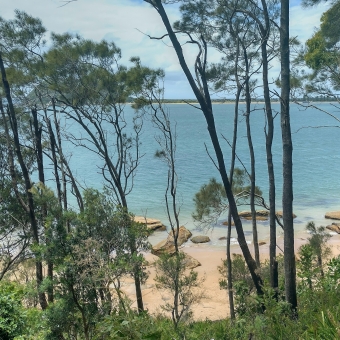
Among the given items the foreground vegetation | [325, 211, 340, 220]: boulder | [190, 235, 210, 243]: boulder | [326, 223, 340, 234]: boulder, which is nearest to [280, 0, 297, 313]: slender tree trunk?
the foreground vegetation

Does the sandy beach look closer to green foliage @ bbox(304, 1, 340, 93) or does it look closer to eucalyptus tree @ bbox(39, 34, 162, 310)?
eucalyptus tree @ bbox(39, 34, 162, 310)

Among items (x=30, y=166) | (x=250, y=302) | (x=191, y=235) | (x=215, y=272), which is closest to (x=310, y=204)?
(x=191, y=235)

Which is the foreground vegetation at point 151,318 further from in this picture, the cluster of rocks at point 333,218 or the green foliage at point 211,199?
the cluster of rocks at point 333,218

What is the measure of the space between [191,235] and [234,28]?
504 inches

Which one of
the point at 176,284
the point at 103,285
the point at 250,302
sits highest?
the point at 103,285

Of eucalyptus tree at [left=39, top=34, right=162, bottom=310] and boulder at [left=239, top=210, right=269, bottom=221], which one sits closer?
eucalyptus tree at [left=39, top=34, right=162, bottom=310]

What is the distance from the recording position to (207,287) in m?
13.7

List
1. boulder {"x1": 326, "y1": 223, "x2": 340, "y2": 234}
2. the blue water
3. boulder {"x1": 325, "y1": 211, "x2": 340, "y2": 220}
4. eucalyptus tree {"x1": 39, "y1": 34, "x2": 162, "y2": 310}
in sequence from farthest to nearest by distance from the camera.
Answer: the blue water
boulder {"x1": 325, "y1": 211, "x2": 340, "y2": 220}
boulder {"x1": 326, "y1": 223, "x2": 340, "y2": 234}
eucalyptus tree {"x1": 39, "y1": 34, "x2": 162, "y2": 310}

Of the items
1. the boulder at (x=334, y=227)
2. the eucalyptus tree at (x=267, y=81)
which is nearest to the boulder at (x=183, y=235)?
the boulder at (x=334, y=227)

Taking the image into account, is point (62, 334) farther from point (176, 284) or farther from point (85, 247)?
point (176, 284)

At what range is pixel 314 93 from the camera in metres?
9.27

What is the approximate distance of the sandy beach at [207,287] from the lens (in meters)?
11.7

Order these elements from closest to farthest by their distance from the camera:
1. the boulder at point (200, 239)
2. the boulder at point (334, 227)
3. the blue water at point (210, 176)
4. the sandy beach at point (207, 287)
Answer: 1. the sandy beach at point (207, 287)
2. the boulder at point (334, 227)
3. the boulder at point (200, 239)
4. the blue water at point (210, 176)

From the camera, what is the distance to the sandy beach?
11.7 m
